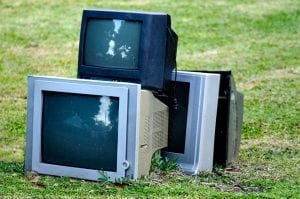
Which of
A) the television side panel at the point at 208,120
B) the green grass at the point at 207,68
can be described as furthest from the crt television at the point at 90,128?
the television side panel at the point at 208,120

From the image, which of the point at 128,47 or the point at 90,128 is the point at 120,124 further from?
the point at 128,47

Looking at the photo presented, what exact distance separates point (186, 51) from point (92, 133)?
7.63 metres

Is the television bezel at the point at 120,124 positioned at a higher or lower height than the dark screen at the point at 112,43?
lower

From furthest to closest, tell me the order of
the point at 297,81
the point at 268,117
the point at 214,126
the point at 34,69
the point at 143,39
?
Result: 1. the point at 34,69
2. the point at 297,81
3. the point at 268,117
4. the point at 214,126
5. the point at 143,39

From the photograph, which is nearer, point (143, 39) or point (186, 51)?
point (143, 39)

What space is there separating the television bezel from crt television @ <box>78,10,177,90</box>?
0.32m

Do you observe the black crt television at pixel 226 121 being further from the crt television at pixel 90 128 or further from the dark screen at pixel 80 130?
the dark screen at pixel 80 130

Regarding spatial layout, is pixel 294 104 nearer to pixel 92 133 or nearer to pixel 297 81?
pixel 297 81

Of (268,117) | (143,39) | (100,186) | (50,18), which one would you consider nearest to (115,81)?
(143,39)

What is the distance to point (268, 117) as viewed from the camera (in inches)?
416

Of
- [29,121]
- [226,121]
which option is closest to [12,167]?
[29,121]

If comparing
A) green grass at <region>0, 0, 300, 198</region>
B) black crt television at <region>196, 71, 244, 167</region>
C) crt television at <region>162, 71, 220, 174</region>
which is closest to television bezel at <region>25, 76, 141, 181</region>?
green grass at <region>0, 0, 300, 198</region>

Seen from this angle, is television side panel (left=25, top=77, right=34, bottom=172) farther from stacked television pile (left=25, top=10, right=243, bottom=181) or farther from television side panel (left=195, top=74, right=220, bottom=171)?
television side panel (left=195, top=74, right=220, bottom=171)

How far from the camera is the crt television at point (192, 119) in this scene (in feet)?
23.6
